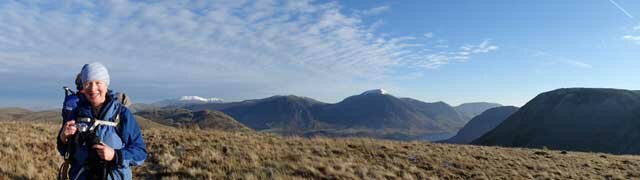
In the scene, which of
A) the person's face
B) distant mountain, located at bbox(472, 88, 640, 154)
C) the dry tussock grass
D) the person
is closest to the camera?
the person

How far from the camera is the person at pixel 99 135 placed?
4367 millimetres

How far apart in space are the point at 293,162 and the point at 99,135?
9.38 meters

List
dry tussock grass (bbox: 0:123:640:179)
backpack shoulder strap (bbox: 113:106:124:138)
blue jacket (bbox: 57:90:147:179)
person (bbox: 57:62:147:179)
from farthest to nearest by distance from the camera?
dry tussock grass (bbox: 0:123:640:179) → backpack shoulder strap (bbox: 113:106:124:138) → blue jacket (bbox: 57:90:147:179) → person (bbox: 57:62:147:179)

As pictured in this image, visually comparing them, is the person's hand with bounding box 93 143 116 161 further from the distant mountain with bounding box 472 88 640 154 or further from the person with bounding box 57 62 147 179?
the distant mountain with bounding box 472 88 640 154

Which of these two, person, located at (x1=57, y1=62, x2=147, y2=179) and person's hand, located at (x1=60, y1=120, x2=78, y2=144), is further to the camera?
person, located at (x1=57, y1=62, x2=147, y2=179)

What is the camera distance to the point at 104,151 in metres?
4.27

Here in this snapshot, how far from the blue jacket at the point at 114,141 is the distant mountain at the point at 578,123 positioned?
13751 cm

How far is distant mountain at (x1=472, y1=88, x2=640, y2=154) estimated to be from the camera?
417ft

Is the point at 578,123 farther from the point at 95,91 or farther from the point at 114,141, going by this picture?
the point at 95,91

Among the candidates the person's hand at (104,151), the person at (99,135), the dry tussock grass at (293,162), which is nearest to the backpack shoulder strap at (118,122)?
the person at (99,135)

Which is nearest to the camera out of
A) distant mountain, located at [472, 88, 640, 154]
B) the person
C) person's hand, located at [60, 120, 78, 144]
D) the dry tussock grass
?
person's hand, located at [60, 120, 78, 144]

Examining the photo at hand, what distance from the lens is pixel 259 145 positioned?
16.5 m

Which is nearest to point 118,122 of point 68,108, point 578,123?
point 68,108

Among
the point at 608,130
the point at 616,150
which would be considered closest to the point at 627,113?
the point at 608,130
